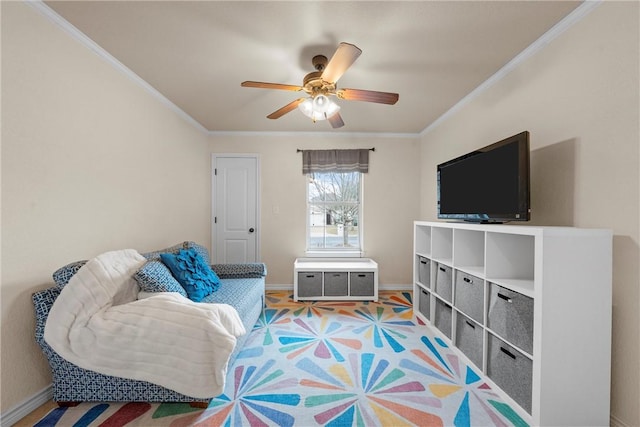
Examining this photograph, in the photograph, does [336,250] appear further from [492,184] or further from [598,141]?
[598,141]

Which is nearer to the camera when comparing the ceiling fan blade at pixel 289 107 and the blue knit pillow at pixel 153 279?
the blue knit pillow at pixel 153 279

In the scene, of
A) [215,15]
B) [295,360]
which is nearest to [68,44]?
[215,15]

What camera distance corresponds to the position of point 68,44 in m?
1.83

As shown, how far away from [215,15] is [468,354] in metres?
3.02

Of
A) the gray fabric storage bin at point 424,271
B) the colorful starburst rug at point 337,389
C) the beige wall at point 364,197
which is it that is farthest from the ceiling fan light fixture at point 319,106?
the colorful starburst rug at point 337,389

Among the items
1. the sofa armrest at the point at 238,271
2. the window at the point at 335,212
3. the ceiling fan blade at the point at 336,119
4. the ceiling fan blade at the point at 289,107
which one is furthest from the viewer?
the window at the point at 335,212

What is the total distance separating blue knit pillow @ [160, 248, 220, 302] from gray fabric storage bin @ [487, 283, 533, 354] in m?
2.27

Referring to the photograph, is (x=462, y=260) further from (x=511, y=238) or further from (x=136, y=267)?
(x=136, y=267)

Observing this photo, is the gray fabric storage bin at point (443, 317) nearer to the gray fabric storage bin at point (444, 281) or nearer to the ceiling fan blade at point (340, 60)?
the gray fabric storage bin at point (444, 281)

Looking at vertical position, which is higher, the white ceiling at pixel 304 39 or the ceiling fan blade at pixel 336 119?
the white ceiling at pixel 304 39

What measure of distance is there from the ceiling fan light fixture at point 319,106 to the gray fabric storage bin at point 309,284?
216 centimetres

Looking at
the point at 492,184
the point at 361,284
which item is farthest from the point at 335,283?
the point at 492,184

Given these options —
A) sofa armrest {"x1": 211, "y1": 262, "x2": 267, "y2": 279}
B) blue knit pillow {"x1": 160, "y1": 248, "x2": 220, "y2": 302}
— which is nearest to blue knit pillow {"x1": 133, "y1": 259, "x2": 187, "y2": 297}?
blue knit pillow {"x1": 160, "y1": 248, "x2": 220, "y2": 302}

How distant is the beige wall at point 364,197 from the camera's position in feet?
13.6
